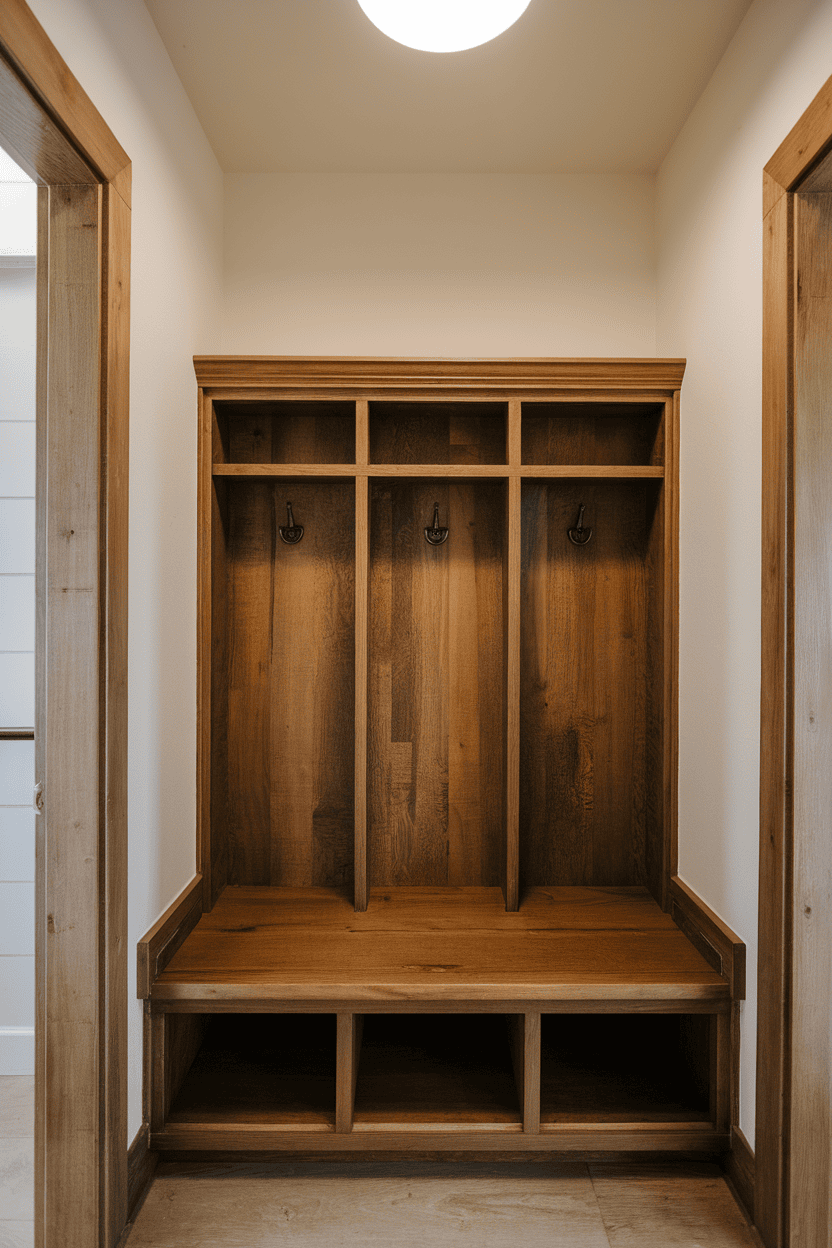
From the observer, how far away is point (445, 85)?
6.53 ft

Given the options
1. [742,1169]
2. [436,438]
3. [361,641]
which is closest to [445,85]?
[436,438]

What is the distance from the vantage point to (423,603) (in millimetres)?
2436

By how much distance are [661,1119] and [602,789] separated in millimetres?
931

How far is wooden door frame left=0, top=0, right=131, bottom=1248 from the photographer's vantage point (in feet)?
4.80

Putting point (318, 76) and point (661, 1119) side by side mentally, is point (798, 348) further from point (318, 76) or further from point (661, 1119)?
point (661, 1119)

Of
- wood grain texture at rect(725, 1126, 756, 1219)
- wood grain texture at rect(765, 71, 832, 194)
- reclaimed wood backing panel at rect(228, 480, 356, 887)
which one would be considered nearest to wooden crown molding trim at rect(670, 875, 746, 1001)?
wood grain texture at rect(725, 1126, 756, 1219)

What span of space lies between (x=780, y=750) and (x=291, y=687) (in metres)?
1.50

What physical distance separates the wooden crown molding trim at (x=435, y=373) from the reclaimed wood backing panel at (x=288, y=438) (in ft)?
0.74

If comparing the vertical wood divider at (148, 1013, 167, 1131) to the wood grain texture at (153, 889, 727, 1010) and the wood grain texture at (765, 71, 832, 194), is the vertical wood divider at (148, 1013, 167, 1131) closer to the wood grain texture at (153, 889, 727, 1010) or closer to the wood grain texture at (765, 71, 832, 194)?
the wood grain texture at (153, 889, 727, 1010)

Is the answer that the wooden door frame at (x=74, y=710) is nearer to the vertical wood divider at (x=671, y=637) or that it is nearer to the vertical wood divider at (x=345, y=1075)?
the vertical wood divider at (x=345, y=1075)

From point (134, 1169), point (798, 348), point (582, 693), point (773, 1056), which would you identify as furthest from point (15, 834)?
point (798, 348)

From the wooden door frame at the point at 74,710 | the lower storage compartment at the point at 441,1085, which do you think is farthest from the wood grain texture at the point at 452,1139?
the wooden door frame at the point at 74,710

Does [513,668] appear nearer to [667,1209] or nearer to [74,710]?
[74,710]

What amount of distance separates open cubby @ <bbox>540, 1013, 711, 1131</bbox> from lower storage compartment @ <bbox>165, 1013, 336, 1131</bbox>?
62cm
